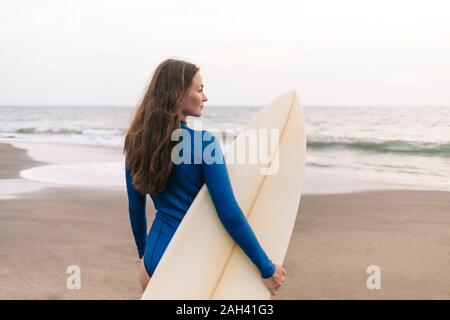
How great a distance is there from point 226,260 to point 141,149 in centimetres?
51

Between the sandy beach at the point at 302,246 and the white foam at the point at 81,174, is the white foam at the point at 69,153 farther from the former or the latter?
the sandy beach at the point at 302,246

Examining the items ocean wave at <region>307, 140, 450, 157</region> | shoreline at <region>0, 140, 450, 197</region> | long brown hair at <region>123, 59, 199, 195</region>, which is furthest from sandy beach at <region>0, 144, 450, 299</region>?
ocean wave at <region>307, 140, 450, 157</region>

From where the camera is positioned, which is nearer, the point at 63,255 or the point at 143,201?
the point at 143,201

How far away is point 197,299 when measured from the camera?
174 cm

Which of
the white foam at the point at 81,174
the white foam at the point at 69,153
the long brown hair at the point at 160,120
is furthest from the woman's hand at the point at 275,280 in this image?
the white foam at the point at 69,153

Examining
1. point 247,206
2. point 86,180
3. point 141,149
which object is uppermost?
point 141,149

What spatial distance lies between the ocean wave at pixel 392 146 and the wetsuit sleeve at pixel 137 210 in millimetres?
11209

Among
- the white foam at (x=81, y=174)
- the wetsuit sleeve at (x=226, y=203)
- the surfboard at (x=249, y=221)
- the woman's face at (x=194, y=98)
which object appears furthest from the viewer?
the white foam at (x=81, y=174)

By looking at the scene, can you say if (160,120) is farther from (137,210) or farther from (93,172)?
(93,172)

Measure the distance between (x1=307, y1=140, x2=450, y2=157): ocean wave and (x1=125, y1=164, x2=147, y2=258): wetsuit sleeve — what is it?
11.2m

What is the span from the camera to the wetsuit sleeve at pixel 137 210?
177 centimetres

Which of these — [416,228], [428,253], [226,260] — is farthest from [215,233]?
→ [416,228]

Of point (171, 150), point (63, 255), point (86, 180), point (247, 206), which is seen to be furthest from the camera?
point (86, 180)

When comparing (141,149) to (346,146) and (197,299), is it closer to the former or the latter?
(197,299)
